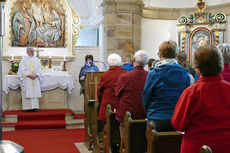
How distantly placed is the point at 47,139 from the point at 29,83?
2.49 m

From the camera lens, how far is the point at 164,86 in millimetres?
3473

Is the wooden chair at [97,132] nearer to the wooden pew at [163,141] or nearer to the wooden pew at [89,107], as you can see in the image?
the wooden pew at [89,107]

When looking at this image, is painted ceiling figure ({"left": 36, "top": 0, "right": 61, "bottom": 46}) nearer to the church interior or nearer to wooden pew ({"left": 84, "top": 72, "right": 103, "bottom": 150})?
the church interior

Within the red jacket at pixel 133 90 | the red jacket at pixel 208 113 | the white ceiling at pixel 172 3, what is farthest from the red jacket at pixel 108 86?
the white ceiling at pixel 172 3

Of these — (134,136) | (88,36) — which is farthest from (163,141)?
(88,36)

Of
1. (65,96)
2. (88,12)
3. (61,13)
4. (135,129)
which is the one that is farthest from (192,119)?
(88,12)

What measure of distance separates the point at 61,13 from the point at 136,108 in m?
7.09

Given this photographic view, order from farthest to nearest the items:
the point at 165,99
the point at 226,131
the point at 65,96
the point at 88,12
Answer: the point at 88,12
the point at 65,96
the point at 165,99
the point at 226,131

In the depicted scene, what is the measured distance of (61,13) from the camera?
10719 millimetres

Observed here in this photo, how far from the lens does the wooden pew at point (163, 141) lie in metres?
3.12

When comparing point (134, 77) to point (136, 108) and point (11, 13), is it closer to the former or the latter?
point (136, 108)

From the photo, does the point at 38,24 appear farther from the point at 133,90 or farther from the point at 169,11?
the point at 133,90

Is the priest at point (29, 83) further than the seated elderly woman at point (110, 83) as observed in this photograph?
Yes

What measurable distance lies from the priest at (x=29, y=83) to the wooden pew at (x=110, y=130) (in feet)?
14.9
